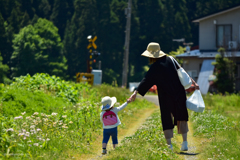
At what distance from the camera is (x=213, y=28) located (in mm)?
32781

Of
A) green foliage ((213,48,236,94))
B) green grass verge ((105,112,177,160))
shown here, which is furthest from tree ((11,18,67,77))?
green grass verge ((105,112,177,160))

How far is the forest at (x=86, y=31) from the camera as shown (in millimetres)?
56969

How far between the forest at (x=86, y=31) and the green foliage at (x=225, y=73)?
1217 inches

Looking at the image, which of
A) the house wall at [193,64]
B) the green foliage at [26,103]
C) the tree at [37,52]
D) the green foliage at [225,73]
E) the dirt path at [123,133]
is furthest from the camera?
the tree at [37,52]

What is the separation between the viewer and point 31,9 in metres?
68.3

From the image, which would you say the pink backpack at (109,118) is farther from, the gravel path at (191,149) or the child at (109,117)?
the gravel path at (191,149)

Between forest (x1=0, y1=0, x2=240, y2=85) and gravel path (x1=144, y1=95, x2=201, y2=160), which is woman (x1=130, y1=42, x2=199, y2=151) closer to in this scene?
gravel path (x1=144, y1=95, x2=201, y2=160)

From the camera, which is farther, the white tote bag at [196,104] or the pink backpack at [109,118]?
the pink backpack at [109,118]

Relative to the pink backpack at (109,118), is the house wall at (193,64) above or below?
below

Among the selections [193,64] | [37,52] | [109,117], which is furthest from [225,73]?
[37,52]

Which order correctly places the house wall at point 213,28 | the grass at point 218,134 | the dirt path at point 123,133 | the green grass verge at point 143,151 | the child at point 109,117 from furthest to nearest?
the house wall at point 213,28 < the dirt path at point 123,133 < the child at point 109,117 < the grass at point 218,134 < the green grass verge at point 143,151

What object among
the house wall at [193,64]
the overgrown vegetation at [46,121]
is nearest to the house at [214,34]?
the house wall at [193,64]

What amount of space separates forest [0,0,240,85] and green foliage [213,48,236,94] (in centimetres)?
3090

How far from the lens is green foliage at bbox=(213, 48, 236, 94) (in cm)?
2850
